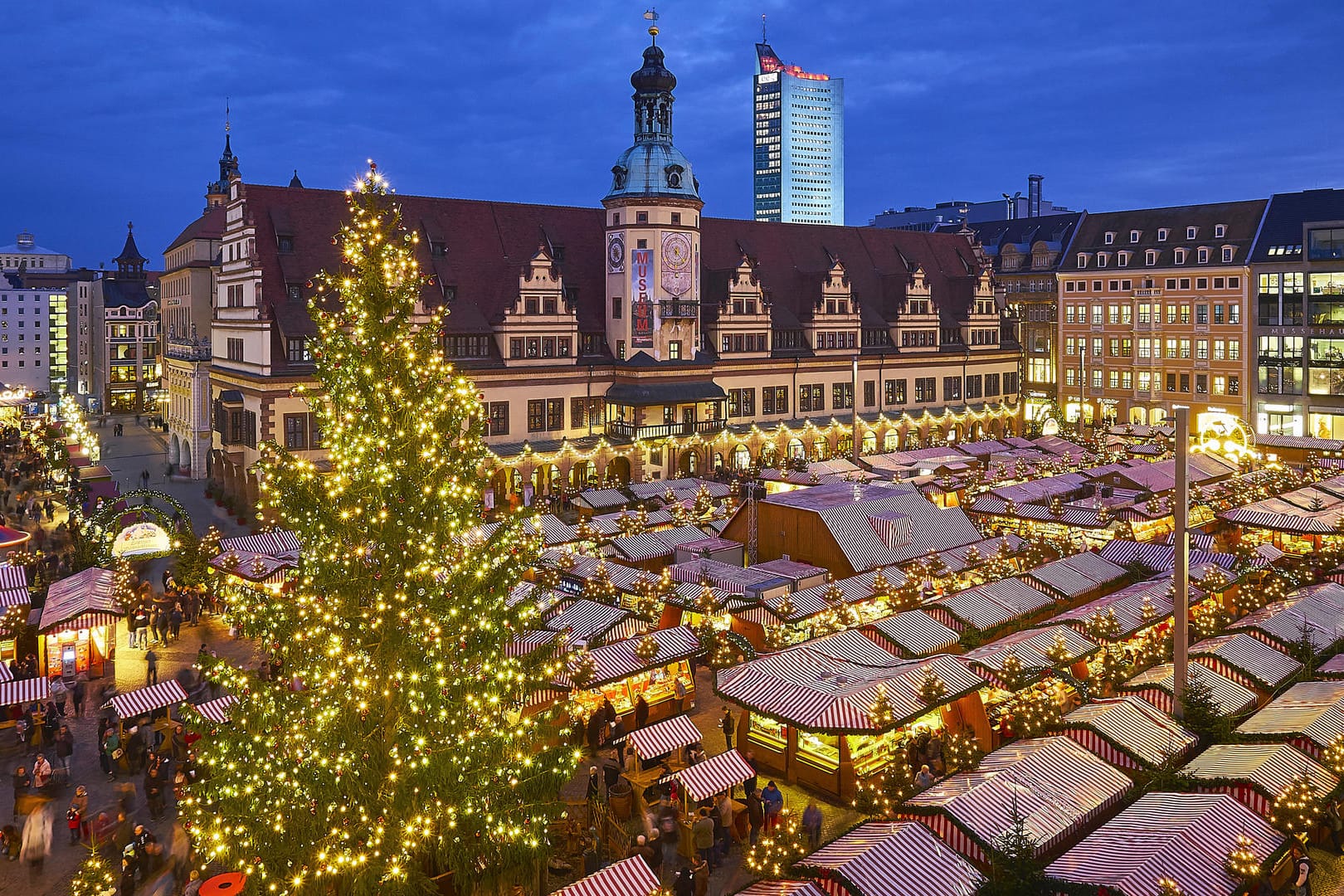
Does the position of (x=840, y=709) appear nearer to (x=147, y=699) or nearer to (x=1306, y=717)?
(x=1306, y=717)

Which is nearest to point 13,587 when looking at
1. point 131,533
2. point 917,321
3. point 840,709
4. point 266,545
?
point 131,533

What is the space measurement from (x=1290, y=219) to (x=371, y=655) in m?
84.5

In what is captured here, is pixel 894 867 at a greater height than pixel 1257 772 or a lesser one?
lesser

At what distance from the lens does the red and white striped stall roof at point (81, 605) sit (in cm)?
3012

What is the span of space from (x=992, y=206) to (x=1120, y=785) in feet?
489

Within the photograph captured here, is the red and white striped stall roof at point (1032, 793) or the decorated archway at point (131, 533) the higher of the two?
the decorated archway at point (131, 533)

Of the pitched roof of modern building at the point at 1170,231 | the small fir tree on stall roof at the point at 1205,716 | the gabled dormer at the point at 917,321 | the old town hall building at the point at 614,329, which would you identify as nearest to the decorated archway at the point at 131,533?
the old town hall building at the point at 614,329

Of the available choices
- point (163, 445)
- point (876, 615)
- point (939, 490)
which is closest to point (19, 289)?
point (163, 445)

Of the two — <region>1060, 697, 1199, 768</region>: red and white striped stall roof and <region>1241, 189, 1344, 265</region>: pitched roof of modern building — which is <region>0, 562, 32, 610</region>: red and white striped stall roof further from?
<region>1241, 189, 1344, 265</region>: pitched roof of modern building

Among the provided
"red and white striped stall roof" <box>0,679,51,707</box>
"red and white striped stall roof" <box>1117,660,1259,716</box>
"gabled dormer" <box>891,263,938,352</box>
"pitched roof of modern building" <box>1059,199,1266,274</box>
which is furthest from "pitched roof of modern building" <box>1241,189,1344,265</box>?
"red and white striped stall roof" <box>0,679,51,707</box>

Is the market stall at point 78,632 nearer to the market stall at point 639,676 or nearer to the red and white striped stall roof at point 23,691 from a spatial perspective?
the red and white striped stall roof at point 23,691

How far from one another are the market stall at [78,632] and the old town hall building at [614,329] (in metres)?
22.0

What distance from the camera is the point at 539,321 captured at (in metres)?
60.4

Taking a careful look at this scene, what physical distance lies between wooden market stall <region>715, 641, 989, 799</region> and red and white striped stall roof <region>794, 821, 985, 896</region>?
4.09 m
